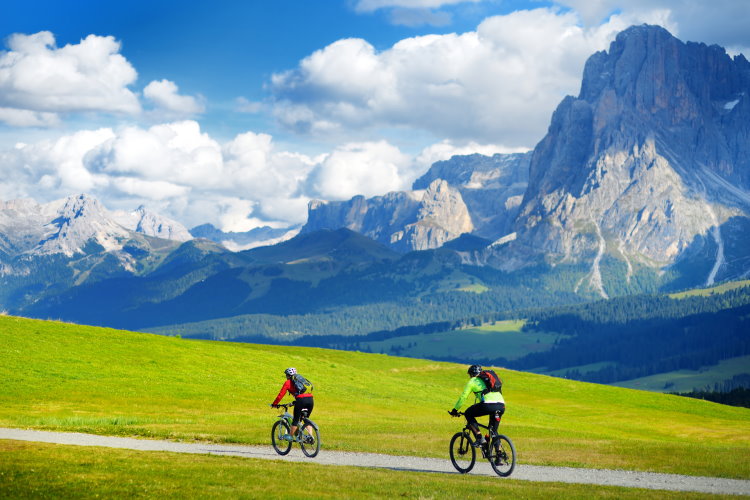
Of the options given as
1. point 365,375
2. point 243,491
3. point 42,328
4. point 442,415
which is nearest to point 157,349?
point 42,328

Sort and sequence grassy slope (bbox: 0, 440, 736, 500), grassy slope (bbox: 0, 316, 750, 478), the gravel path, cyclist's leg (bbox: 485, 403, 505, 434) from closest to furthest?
grassy slope (bbox: 0, 440, 736, 500)
the gravel path
cyclist's leg (bbox: 485, 403, 505, 434)
grassy slope (bbox: 0, 316, 750, 478)

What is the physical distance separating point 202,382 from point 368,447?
41.2 metres

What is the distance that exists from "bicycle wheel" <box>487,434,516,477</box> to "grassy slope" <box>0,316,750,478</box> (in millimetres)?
6842

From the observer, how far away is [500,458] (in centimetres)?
3294

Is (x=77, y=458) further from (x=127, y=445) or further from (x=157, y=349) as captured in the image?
(x=157, y=349)

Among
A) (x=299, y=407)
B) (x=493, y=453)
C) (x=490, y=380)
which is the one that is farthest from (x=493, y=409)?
(x=299, y=407)

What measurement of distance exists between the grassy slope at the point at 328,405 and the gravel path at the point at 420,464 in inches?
82.9

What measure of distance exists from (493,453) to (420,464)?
217 inches

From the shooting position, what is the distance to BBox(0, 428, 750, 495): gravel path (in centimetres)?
3241

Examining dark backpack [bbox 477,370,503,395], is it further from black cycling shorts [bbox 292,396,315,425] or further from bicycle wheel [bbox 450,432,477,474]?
black cycling shorts [bbox 292,396,315,425]

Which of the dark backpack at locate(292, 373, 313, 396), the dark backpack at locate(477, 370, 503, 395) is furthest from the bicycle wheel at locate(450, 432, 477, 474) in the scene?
the dark backpack at locate(292, 373, 313, 396)

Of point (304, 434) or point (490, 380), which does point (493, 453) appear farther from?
point (304, 434)

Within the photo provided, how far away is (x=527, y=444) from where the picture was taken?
47906mm

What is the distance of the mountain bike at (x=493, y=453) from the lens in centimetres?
3278
